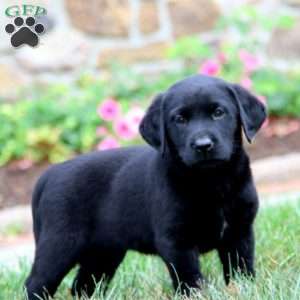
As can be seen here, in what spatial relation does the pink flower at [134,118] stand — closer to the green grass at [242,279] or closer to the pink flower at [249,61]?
the pink flower at [249,61]

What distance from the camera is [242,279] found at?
4.11 meters

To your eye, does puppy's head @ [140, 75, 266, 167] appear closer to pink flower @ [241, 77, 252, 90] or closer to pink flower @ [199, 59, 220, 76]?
pink flower @ [199, 59, 220, 76]

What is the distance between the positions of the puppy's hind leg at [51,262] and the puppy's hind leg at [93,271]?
0.92 feet

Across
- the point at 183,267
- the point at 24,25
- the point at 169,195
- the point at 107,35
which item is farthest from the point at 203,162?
the point at 107,35

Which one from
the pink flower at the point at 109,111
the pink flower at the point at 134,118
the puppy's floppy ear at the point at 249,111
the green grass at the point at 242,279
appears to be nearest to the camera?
the green grass at the point at 242,279

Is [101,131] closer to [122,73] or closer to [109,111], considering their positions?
[109,111]

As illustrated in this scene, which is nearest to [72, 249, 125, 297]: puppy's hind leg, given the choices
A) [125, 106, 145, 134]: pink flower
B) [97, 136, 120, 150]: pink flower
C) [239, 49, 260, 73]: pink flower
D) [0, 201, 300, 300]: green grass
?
[0, 201, 300, 300]: green grass

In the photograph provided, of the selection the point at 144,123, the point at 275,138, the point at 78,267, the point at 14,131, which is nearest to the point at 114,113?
the point at 14,131

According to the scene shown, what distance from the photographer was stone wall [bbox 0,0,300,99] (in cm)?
940

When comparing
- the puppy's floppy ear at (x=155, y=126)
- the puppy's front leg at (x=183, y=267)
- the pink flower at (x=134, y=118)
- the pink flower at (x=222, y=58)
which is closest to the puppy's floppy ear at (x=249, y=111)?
the puppy's floppy ear at (x=155, y=126)

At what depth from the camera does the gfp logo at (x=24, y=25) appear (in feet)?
23.9

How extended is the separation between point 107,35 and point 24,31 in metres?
2.21

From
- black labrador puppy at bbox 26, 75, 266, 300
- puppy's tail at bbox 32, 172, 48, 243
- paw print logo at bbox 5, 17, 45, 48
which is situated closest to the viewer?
black labrador puppy at bbox 26, 75, 266, 300

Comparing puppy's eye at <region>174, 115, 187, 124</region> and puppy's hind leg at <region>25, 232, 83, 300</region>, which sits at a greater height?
puppy's eye at <region>174, 115, 187, 124</region>
